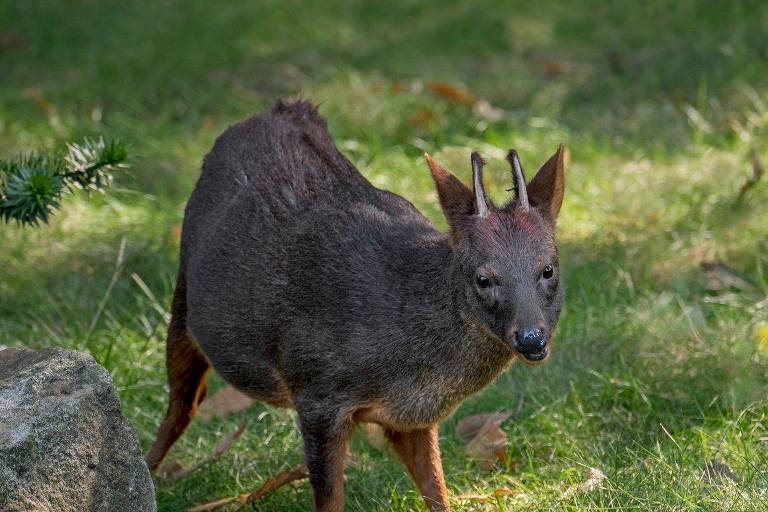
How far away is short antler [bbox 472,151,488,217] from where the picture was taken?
155 inches

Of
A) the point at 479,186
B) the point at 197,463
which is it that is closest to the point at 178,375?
the point at 197,463

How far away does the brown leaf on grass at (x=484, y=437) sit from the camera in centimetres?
475

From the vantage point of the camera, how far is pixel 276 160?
464 cm

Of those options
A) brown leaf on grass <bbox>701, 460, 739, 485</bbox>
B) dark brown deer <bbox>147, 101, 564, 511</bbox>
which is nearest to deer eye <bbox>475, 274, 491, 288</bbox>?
dark brown deer <bbox>147, 101, 564, 511</bbox>

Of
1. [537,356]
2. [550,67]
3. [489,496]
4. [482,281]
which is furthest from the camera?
[550,67]

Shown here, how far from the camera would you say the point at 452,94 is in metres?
7.70

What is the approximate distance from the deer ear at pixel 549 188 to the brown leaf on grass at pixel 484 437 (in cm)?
103

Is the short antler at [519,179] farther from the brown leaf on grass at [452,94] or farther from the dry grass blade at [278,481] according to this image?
the brown leaf on grass at [452,94]

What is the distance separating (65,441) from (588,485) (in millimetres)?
1716

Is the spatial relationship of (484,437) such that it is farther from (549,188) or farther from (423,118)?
(423,118)

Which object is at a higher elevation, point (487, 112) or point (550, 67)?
point (487, 112)

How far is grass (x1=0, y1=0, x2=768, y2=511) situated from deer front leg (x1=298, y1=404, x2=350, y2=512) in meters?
0.33

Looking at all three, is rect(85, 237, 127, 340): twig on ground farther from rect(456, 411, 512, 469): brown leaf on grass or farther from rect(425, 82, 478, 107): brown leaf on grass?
rect(425, 82, 478, 107): brown leaf on grass

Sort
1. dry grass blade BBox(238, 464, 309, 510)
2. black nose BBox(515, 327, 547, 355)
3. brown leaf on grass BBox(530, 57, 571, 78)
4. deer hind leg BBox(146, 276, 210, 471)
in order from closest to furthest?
black nose BBox(515, 327, 547, 355), dry grass blade BBox(238, 464, 309, 510), deer hind leg BBox(146, 276, 210, 471), brown leaf on grass BBox(530, 57, 571, 78)
